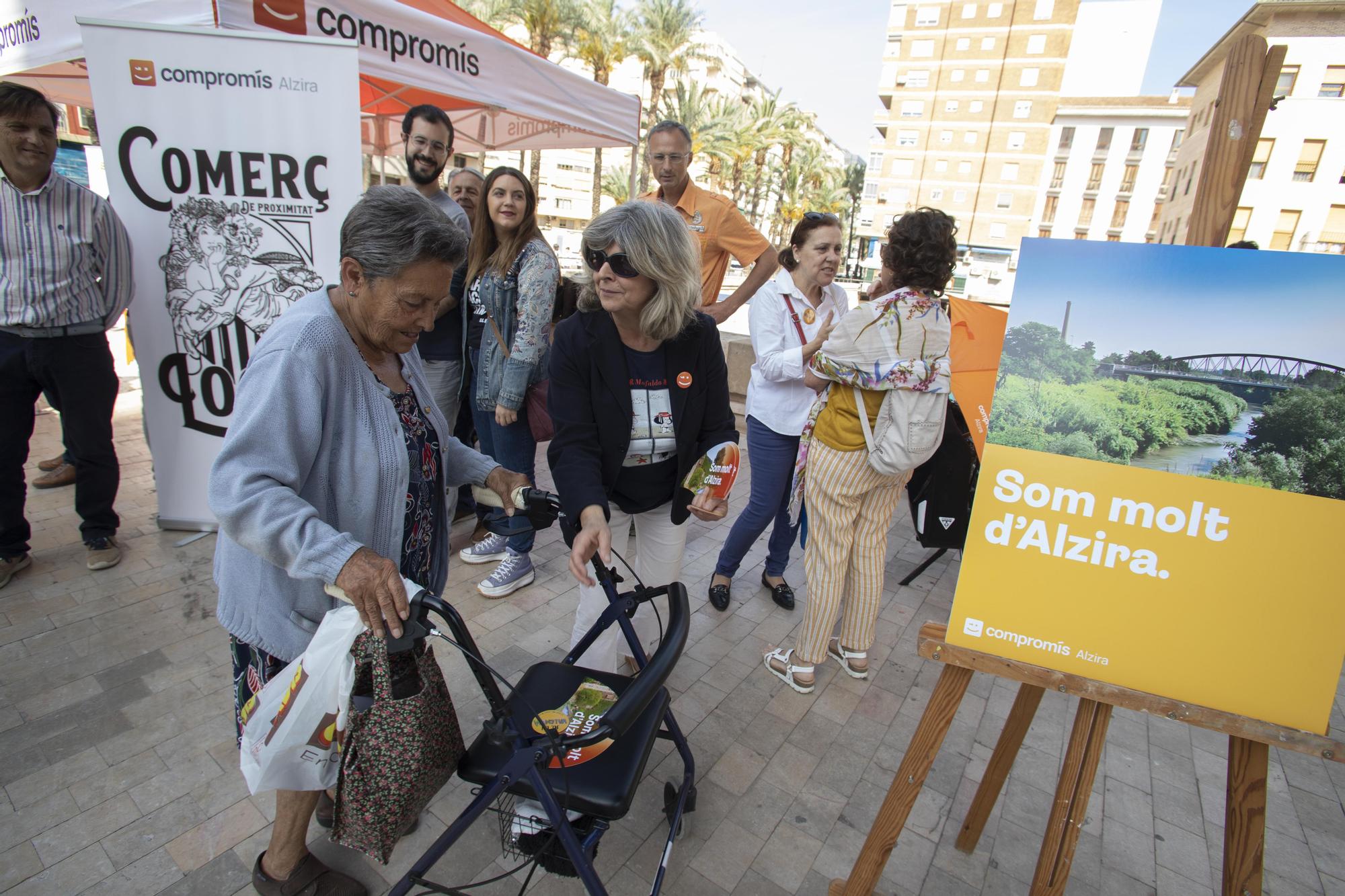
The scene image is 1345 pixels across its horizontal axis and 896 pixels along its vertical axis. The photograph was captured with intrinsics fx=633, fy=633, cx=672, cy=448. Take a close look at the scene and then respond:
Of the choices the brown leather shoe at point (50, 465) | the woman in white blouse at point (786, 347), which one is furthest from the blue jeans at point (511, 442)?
the brown leather shoe at point (50, 465)

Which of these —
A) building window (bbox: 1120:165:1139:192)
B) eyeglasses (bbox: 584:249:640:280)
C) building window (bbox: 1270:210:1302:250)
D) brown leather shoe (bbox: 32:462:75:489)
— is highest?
building window (bbox: 1120:165:1139:192)

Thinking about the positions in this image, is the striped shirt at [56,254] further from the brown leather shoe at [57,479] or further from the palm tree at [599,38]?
the palm tree at [599,38]

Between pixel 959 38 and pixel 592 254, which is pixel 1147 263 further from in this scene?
pixel 959 38

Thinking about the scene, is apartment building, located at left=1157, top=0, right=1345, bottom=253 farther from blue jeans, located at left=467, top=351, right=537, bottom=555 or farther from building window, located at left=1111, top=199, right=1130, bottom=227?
blue jeans, located at left=467, top=351, right=537, bottom=555

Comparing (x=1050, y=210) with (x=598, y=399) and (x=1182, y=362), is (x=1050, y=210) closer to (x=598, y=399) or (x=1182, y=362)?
(x=1182, y=362)

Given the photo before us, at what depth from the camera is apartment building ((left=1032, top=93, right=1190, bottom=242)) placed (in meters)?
53.8

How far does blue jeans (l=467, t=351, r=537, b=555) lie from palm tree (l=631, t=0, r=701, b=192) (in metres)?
28.7

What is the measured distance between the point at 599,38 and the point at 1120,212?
53.3 metres

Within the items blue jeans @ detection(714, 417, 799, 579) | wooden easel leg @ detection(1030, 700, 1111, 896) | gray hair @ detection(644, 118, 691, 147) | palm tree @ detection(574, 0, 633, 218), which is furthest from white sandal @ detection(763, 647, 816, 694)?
palm tree @ detection(574, 0, 633, 218)

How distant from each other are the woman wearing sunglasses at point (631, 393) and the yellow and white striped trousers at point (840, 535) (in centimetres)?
63

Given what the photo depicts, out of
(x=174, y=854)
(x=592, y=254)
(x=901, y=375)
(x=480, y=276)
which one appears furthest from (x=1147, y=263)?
(x=174, y=854)

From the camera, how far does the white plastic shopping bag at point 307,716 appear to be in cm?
137

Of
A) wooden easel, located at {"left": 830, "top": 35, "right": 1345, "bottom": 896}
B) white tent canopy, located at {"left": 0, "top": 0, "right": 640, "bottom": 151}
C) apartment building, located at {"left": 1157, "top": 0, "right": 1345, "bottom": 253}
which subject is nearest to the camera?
wooden easel, located at {"left": 830, "top": 35, "right": 1345, "bottom": 896}

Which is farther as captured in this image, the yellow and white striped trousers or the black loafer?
the black loafer
